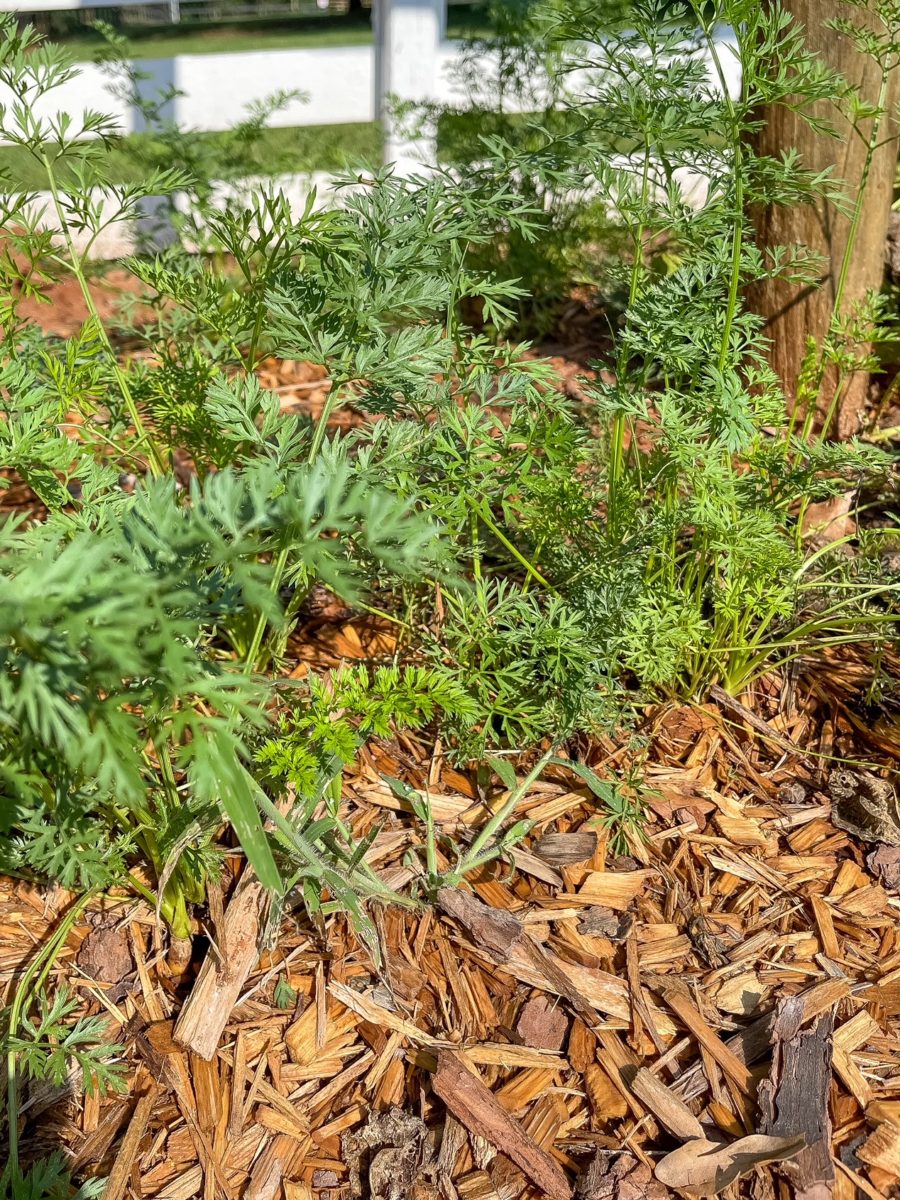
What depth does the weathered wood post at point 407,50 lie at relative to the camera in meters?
3.98

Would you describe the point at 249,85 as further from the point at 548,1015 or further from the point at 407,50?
the point at 548,1015

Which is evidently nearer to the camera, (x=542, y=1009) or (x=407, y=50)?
(x=542, y=1009)

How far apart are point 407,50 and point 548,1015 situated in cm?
386

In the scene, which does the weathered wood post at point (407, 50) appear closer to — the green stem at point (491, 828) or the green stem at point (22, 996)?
the green stem at point (491, 828)

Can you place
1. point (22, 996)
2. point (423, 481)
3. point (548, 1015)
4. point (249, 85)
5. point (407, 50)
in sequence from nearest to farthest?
1. point (22, 996)
2. point (548, 1015)
3. point (423, 481)
4. point (407, 50)
5. point (249, 85)

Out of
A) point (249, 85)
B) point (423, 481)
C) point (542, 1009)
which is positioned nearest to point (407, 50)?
point (249, 85)

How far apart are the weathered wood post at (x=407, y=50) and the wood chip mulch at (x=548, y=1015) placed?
3.09 meters

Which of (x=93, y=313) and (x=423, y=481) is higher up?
(x=93, y=313)

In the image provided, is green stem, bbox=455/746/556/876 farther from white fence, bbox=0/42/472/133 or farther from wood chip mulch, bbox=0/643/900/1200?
white fence, bbox=0/42/472/133

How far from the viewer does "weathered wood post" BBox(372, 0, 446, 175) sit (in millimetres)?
3984

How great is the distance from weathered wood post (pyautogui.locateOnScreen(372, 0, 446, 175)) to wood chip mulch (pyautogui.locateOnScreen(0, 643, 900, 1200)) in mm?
3085

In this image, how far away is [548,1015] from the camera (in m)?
1.58

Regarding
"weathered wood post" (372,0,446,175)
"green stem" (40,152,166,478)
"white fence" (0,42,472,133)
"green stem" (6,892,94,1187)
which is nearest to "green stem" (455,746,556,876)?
"green stem" (6,892,94,1187)

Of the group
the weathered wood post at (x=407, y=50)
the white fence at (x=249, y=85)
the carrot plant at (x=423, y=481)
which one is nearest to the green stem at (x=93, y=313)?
the carrot plant at (x=423, y=481)
